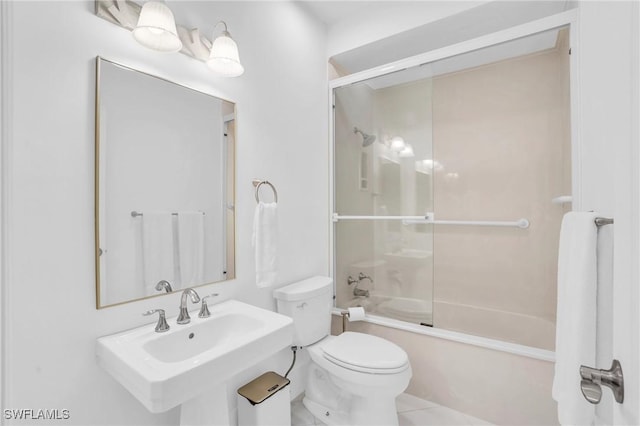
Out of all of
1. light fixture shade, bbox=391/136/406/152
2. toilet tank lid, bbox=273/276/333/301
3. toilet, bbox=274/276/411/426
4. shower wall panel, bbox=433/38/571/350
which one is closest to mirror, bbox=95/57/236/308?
toilet tank lid, bbox=273/276/333/301

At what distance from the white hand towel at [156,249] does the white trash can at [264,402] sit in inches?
28.3

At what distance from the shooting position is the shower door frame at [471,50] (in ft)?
5.06

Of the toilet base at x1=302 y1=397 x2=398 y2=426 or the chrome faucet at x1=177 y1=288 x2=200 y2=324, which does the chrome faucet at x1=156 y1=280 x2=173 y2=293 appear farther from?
the toilet base at x1=302 y1=397 x2=398 y2=426

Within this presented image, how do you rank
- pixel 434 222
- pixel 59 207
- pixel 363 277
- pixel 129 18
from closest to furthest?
pixel 59 207
pixel 129 18
pixel 434 222
pixel 363 277

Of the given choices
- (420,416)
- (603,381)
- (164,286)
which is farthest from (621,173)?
(420,416)

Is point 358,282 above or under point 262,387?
above

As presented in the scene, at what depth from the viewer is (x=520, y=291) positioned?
7.25 feet

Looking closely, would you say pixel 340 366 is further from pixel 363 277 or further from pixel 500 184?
pixel 500 184

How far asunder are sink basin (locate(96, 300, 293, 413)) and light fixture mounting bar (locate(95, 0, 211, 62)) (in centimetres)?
119

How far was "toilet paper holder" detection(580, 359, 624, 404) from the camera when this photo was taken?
473mm

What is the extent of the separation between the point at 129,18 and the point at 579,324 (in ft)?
5.68

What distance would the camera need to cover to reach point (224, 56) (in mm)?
1374

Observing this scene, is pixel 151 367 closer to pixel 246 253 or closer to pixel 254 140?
pixel 246 253

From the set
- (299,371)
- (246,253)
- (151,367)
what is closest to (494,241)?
(299,371)
